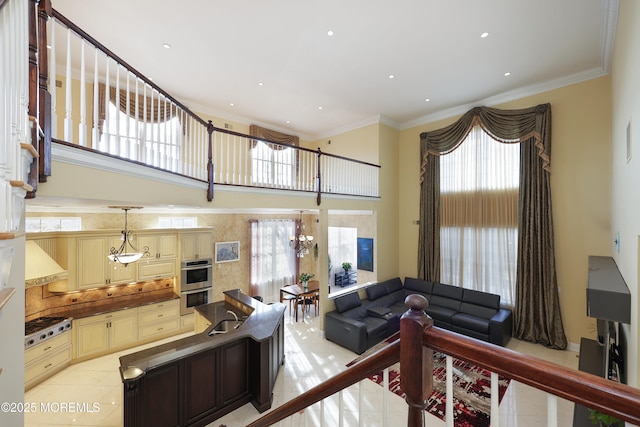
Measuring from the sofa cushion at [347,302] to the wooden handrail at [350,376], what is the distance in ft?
14.2

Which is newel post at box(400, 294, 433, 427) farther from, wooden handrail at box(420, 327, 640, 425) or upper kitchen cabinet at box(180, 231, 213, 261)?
upper kitchen cabinet at box(180, 231, 213, 261)

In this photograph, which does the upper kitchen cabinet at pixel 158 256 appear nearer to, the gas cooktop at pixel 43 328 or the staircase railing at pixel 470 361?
the gas cooktop at pixel 43 328

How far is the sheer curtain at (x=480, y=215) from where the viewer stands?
18.0ft

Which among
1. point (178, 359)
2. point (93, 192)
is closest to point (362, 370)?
point (93, 192)

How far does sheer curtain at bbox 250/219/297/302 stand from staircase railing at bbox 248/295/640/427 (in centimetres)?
685

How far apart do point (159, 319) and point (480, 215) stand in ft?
24.3

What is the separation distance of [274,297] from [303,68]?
20.8ft

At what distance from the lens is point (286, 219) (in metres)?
8.43

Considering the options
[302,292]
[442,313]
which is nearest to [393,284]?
[442,313]

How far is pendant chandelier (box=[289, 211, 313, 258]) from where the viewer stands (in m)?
7.84

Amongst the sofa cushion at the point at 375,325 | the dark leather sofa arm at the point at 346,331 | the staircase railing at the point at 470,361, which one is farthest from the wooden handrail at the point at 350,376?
the sofa cushion at the point at 375,325

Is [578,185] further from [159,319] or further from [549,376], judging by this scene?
[159,319]

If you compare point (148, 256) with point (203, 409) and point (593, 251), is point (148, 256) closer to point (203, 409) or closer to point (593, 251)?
point (203, 409)

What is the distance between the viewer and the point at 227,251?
7.18 meters
